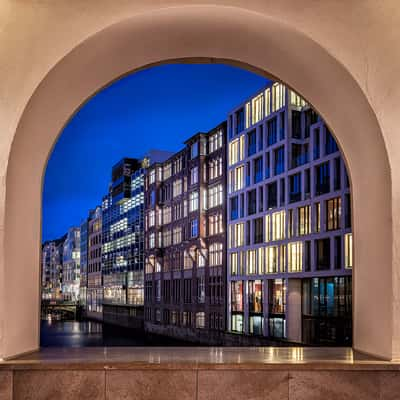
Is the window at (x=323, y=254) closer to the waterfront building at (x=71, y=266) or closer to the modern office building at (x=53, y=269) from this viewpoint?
the waterfront building at (x=71, y=266)

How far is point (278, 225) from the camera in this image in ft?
136

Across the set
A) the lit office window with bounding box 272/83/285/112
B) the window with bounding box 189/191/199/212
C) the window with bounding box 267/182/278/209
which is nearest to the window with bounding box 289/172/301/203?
the window with bounding box 267/182/278/209

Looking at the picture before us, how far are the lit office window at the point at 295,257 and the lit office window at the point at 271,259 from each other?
1.59 m

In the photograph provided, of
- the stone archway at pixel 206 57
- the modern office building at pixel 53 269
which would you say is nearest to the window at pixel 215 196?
the stone archway at pixel 206 57

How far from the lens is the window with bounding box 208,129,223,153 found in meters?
50.8

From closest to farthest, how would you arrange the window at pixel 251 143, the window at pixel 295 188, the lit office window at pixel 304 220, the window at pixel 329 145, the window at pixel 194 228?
the window at pixel 329 145 < the lit office window at pixel 304 220 < the window at pixel 295 188 < the window at pixel 251 143 < the window at pixel 194 228

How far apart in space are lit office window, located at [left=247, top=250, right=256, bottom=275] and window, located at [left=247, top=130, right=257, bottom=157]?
24.3 feet

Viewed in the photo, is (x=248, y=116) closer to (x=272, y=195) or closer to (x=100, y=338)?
(x=272, y=195)

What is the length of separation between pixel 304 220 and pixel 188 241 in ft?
60.7

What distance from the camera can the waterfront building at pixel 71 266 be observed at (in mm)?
113875

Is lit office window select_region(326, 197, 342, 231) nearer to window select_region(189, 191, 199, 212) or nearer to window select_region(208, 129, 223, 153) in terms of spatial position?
window select_region(208, 129, 223, 153)

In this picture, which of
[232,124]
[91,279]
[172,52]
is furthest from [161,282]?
[172,52]

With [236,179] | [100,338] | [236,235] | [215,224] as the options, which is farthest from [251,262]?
[100,338]

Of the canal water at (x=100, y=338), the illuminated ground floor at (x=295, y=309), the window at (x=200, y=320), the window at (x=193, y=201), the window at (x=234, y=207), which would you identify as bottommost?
the canal water at (x=100, y=338)
